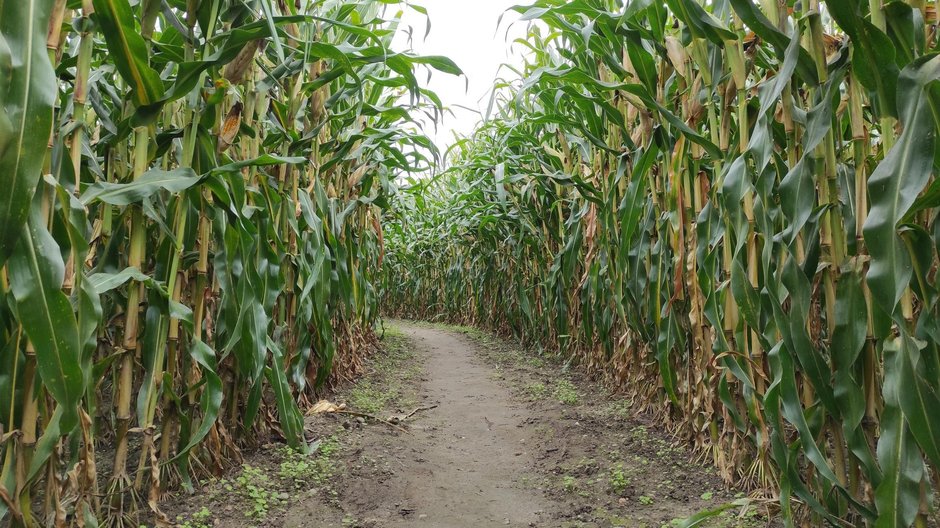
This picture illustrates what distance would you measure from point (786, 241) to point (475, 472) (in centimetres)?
144

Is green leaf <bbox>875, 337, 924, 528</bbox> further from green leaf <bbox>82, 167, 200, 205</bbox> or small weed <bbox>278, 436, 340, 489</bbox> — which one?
small weed <bbox>278, 436, 340, 489</bbox>

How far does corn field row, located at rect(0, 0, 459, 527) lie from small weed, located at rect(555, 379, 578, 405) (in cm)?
125

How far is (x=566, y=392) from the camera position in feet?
10.2

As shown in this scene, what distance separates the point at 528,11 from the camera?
6.72 ft

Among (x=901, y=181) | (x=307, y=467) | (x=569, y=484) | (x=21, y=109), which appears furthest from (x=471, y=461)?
(x=21, y=109)

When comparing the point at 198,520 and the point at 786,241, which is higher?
the point at 786,241

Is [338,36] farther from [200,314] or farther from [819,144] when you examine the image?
[819,144]

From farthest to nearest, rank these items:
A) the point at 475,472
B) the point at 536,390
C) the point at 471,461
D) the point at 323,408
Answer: the point at 536,390
the point at 323,408
the point at 471,461
the point at 475,472

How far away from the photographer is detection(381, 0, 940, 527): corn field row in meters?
0.93

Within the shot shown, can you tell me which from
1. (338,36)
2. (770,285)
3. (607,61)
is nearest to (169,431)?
(770,285)

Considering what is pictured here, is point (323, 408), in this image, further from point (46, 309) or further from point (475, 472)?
point (46, 309)

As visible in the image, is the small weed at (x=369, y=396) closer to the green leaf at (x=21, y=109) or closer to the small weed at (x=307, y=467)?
the small weed at (x=307, y=467)

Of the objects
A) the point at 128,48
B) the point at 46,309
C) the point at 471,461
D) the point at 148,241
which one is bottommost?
the point at 471,461

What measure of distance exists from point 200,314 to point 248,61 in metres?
0.73
